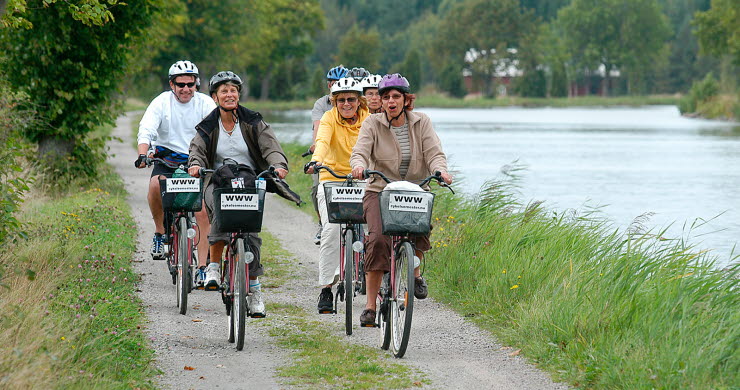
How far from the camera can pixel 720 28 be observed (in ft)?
209

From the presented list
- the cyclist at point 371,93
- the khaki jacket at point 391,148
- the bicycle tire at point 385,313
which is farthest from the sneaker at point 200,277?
the cyclist at point 371,93

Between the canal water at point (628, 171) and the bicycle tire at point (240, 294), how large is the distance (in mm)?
3747

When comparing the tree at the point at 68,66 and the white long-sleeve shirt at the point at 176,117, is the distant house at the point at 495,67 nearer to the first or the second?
the tree at the point at 68,66

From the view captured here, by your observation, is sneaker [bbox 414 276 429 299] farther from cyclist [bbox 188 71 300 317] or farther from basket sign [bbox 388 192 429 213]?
cyclist [bbox 188 71 300 317]

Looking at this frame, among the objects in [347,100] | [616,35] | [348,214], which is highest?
[616,35]

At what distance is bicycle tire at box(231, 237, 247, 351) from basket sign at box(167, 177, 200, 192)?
4.64 ft

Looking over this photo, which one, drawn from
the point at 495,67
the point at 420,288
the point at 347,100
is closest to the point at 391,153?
the point at 420,288

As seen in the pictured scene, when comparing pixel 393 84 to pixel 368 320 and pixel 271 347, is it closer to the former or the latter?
pixel 368 320

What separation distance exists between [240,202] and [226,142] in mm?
874

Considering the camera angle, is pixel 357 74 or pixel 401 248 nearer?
pixel 401 248

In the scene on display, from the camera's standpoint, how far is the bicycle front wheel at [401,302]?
6.40 metres

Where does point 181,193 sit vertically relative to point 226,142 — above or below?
below

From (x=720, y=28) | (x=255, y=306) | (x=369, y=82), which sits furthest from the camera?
(x=720, y=28)

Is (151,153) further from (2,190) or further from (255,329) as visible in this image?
Result: (255,329)
